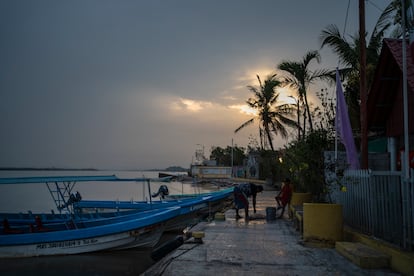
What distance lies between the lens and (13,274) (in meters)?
11.3

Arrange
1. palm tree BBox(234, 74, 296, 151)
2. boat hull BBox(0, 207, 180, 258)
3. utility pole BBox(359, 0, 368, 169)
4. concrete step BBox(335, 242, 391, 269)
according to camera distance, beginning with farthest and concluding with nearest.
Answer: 1. palm tree BBox(234, 74, 296, 151)
2. boat hull BBox(0, 207, 180, 258)
3. utility pole BBox(359, 0, 368, 169)
4. concrete step BBox(335, 242, 391, 269)

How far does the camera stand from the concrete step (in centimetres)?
605

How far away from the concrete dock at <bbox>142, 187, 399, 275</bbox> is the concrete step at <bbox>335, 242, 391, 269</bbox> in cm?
10

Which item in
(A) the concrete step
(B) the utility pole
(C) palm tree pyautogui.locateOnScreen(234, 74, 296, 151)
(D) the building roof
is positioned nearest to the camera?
(A) the concrete step

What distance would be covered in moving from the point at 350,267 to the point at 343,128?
510 centimetres

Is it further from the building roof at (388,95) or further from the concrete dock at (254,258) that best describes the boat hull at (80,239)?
the building roof at (388,95)

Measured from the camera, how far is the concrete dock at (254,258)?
6066 mm

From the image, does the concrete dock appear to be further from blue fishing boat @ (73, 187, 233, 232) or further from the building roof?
blue fishing boat @ (73, 187, 233, 232)

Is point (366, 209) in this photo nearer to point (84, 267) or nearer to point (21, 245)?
point (84, 267)

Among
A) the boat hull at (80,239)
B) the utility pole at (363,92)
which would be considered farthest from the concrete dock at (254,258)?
the boat hull at (80,239)

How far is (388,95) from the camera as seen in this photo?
1205 cm

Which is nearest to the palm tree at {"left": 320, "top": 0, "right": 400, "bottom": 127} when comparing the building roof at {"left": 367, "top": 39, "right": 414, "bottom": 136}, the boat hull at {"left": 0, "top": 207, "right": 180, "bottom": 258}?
the building roof at {"left": 367, "top": 39, "right": 414, "bottom": 136}

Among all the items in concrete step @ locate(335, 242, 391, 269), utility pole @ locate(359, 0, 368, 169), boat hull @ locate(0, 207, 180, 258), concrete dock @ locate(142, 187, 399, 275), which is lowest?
boat hull @ locate(0, 207, 180, 258)

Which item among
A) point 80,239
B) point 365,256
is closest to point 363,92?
point 365,256
